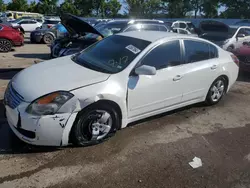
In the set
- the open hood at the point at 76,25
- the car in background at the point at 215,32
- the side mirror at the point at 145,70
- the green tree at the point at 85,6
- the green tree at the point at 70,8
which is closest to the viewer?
the side mirror at the point at 145,70

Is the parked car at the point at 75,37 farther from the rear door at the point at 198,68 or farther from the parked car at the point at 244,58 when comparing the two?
the parked car at the point at 244,58

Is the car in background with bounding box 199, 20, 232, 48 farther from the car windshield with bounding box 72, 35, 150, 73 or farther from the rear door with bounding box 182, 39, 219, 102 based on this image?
the car windshield with bounding box 72, 35, 150, 73

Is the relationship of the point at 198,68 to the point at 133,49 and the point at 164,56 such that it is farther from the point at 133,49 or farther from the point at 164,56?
the point at 133,49

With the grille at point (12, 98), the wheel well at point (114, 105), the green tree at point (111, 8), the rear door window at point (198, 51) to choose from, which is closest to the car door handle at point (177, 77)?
the rear door window at point (198, 51)

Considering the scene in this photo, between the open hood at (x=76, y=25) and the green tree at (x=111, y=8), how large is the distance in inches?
1952

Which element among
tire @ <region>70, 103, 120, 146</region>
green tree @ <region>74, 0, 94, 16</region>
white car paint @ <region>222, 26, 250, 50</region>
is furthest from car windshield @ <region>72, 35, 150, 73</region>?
green tree @ <region>74, 0, 94, 16</region>

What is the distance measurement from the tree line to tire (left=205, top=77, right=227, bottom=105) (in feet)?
109

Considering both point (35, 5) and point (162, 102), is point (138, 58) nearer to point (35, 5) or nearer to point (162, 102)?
point (162, 102)

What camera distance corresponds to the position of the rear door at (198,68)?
175 inches

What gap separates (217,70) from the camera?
4.97m

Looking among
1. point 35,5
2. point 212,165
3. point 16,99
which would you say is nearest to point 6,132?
point 16,99

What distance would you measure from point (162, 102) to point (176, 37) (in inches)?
45.6

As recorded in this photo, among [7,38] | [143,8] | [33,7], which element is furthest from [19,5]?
[7,38]

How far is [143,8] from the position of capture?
53.6m
